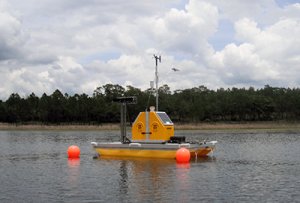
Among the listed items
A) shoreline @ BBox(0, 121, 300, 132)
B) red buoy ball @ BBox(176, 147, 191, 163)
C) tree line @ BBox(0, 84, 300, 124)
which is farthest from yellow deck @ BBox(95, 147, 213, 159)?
tree line @ BBox(0, 84, 300, 124)

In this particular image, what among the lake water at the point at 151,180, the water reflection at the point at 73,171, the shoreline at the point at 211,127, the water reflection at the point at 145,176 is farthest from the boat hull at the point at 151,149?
the shoreline at the point at 211,127

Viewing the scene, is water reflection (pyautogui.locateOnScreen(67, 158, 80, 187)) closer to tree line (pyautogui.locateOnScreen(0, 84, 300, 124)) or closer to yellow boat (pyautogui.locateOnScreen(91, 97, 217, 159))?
yellow boat (pyautogui.locateOnScreen(91, 97, 217, 159))

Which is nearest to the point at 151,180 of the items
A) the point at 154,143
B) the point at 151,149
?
the point at 151,149

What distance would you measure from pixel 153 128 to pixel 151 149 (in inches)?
68.3

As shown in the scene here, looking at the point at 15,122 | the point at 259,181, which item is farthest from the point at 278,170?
the point at 15,122

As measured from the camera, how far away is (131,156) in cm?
3712

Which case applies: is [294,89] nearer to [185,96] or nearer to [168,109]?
[185,96]

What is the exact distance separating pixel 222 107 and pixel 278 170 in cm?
10531

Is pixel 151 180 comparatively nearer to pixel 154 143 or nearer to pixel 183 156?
pixel 183 156

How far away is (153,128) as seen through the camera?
3678 cm

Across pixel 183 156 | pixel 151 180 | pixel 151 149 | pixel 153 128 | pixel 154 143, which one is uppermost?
pixel 153 128

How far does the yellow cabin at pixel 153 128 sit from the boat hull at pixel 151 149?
0.88 m

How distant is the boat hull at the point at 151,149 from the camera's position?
3509 cm

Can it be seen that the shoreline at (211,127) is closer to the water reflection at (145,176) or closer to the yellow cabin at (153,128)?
the yellow cabin at (153,128)
